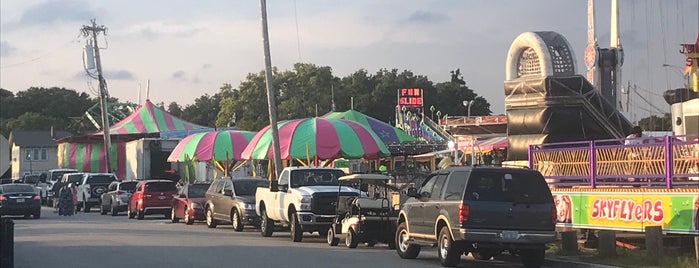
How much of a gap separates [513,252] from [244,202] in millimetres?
13634

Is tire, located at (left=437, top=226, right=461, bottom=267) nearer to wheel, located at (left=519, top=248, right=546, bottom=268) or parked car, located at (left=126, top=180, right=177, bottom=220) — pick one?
wheel, located at (left=519, top=248, right=546, bottom=268)

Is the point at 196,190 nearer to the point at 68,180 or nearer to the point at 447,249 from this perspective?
the point at 68,180

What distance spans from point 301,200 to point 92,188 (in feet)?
82.9

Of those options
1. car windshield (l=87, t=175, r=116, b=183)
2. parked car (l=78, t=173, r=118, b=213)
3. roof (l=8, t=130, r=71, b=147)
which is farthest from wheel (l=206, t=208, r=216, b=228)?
roof (l=8, t=130, r=71, b=147)

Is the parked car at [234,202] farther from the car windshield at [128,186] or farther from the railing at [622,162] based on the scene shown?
the car windshield at [128,186]

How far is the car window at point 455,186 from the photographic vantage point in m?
17.0

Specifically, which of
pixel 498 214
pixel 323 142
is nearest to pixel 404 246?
pixel 498 214

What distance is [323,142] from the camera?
41.4 meters

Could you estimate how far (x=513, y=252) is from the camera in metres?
17.3

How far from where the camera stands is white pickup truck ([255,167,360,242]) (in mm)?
24391

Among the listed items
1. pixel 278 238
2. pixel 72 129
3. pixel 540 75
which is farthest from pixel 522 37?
pixel 72 129

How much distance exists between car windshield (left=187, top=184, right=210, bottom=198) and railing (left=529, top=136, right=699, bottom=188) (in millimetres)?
16091

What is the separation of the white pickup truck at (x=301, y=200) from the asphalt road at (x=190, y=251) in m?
0.50

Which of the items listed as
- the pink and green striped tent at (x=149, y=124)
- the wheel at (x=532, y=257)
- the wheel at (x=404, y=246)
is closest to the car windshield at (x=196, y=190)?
the wheel at (x=404, y=246)
